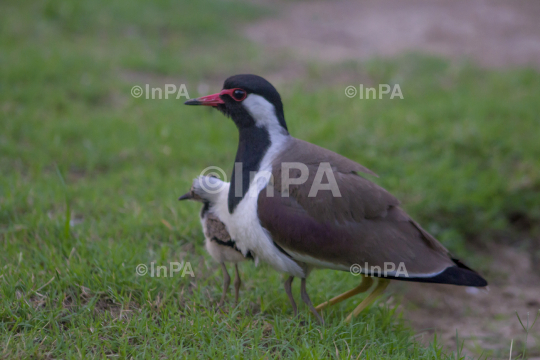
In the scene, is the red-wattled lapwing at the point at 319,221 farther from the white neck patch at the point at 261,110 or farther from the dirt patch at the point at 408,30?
the dirt patch at the point at 408,30

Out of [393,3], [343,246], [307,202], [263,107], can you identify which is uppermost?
[393,3]

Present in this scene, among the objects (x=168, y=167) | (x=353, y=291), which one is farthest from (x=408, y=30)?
(x=353, y=291)

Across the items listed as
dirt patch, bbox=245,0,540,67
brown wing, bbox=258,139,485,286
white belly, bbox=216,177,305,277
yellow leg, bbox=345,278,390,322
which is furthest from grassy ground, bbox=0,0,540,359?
dirt patch, bbox=245,0,540,67

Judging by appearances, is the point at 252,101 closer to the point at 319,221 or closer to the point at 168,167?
the point at 319,221

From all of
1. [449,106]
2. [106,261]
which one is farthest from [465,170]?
[106,261]

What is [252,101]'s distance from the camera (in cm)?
326

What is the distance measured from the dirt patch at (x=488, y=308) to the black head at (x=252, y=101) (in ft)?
5.98

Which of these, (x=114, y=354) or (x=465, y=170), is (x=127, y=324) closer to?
(x=114, y=354)

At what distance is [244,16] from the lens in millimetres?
10820

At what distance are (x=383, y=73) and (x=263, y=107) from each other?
4.93 metres

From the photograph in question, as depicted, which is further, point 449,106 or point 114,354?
point 449,106

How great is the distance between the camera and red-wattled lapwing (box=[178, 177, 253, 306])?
316cm

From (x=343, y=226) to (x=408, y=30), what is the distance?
28.5 feet

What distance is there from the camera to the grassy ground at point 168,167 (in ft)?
9.59
